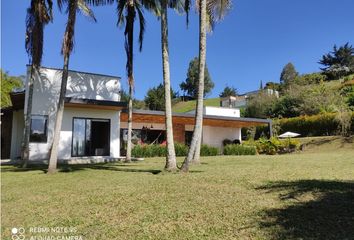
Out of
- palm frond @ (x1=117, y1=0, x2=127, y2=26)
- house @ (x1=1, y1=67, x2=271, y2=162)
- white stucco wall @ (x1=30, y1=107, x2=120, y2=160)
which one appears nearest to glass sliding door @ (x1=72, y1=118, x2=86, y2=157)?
house @ (x1=1, y1=67, x2=271, y2=162)

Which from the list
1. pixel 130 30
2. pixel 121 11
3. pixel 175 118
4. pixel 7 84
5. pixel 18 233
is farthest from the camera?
pixel 7 84

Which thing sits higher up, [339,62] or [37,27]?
[339,62]

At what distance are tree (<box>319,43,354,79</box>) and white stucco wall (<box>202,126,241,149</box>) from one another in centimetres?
4325

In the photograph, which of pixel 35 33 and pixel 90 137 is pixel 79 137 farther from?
pixel 35 33

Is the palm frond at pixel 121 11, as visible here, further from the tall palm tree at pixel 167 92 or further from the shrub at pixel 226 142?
the shrub at pixel 226 142

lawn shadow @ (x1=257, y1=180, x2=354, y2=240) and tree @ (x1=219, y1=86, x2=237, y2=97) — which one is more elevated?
tree @ (x1=219, y1=86, x2=237, y2=97)

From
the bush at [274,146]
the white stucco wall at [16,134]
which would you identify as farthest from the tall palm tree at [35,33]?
the bush at [274,146]

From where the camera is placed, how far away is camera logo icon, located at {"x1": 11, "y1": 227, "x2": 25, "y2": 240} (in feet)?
19.6

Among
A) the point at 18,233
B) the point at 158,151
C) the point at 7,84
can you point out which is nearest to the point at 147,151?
the point at 158,151

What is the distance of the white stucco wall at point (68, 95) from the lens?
19.8 metres

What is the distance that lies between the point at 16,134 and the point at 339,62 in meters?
68.3

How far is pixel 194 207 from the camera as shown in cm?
677

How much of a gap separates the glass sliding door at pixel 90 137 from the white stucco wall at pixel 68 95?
0.95 ft

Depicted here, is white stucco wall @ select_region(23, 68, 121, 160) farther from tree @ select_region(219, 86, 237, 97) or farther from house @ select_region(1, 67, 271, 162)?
tree @ select_region(219, 86, 237, 97)
